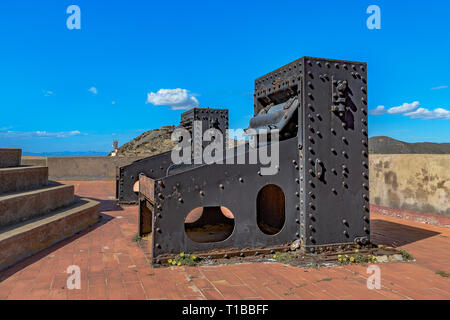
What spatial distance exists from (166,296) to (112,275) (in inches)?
39.6

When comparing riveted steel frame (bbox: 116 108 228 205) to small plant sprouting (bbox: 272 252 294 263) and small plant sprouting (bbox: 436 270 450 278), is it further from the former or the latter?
small plant sprouting (bbox: 436 270 450 278)

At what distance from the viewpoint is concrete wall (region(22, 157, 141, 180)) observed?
1675 cm

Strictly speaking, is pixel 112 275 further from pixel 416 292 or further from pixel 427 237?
pixel 427 237

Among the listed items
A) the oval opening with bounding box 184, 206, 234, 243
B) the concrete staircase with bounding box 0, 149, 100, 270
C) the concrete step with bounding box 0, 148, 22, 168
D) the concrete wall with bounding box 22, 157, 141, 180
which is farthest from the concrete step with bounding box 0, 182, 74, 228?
the concrete wall with bounding box 22, 157, 141, 180

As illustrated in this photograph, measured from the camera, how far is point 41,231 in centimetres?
505

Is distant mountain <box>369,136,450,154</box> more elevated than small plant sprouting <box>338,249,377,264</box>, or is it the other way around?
distant mountain <box>369,136,450,154</box>

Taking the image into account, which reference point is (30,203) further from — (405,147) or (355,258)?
(405,147)

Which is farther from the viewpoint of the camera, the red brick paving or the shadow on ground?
the shadow on ground

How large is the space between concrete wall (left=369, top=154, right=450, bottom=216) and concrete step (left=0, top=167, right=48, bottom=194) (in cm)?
890

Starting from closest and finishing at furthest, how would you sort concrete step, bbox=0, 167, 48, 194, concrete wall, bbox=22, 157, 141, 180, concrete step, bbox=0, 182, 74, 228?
1. concrete step, bbox=0, 182, 74, 228
2. concrete step, bbox=0, 167, 48, 194
3. concrete wall, bbox=22, 157, 141, 180

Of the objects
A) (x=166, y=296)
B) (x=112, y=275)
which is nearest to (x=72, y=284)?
(x=112, y=275)

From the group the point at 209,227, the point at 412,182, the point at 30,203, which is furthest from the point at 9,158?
the point at 412,182

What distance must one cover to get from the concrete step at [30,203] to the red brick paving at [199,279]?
81cm

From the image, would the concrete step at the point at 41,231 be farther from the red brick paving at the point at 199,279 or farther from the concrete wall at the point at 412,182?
the concrete wall at the point at 412,182
